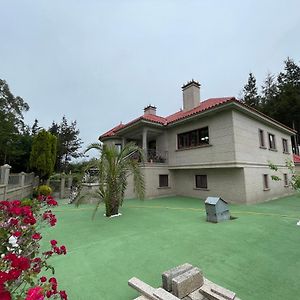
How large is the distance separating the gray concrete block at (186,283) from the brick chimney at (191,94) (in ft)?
46.9

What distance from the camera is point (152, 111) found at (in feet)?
69.2

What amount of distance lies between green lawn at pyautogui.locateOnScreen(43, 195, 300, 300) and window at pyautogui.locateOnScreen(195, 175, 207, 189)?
18.9ft

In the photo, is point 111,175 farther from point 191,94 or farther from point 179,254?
point 191,94

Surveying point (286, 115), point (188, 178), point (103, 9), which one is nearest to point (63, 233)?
point (188, 178)

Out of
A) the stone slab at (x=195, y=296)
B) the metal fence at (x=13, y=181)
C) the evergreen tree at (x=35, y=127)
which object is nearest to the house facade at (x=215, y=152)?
the metal fence at (x=13, y=181)

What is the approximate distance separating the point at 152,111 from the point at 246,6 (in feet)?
41.5

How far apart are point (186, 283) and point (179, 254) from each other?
5.28 feet

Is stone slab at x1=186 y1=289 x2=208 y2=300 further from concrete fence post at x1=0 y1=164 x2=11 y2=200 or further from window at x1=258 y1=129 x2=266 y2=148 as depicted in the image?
window at x1=258 y1=129 x2=266 y2=148

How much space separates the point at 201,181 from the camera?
1352cm

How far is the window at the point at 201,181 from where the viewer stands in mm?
13266

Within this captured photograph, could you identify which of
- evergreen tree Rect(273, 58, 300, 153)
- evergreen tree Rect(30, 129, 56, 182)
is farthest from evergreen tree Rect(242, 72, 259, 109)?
evergreen tree Rect(30, 129, 56, 182)

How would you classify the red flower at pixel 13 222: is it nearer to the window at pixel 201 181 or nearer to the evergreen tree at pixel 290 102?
the window at pixel 201 181

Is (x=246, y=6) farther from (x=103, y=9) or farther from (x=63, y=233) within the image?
(x=63, y=233)

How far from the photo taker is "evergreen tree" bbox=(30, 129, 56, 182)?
53.0 feet
